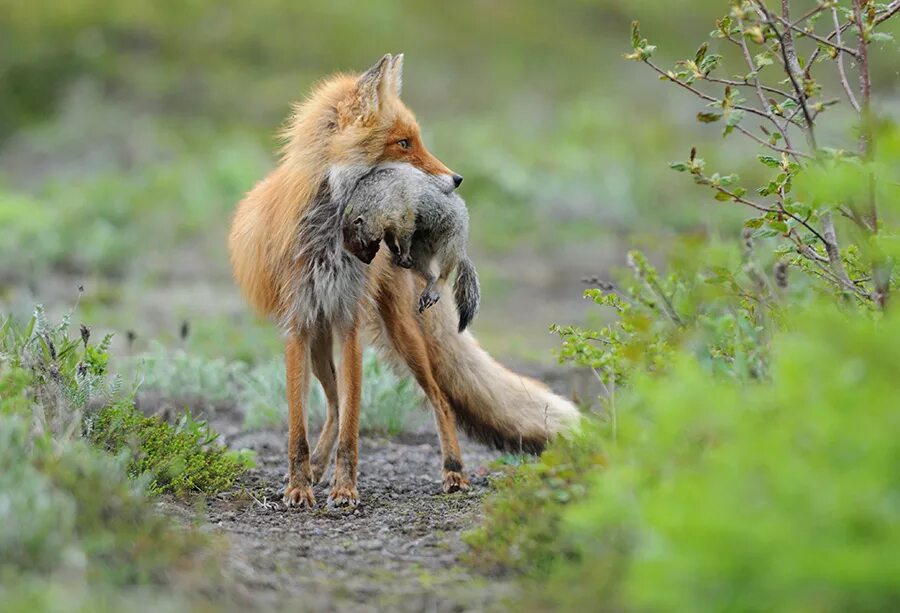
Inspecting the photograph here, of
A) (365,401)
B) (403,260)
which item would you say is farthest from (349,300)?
(365,401)

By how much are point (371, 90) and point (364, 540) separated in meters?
2.10

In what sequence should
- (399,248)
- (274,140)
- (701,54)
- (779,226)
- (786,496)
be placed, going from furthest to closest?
1. (274,140)
2. (399,248)
3. (701,54)
4. (779,226)
5. (786,496)

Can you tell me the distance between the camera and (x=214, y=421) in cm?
759

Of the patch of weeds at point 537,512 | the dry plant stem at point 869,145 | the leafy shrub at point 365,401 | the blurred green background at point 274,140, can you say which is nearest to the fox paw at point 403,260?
the patch of weeds at point 537,512

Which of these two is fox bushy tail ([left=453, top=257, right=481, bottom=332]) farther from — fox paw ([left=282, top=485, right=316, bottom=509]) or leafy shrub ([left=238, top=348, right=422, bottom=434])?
leafy shrub ([left=238, top=348, right=422, bottom=434])

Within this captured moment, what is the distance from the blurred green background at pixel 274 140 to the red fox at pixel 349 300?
216cm

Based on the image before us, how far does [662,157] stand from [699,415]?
51.8 feet

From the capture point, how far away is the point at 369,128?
5547 millimetres

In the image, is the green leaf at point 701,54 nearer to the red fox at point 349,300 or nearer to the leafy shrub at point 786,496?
the red fox at point 349,300

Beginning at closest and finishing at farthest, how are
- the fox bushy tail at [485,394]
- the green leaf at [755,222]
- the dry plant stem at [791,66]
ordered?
the dry plant stem at [791,66] → the green leaf at [755,222] → the fox bushy tail at [485,394]

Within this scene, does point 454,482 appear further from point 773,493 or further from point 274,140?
point 274,140

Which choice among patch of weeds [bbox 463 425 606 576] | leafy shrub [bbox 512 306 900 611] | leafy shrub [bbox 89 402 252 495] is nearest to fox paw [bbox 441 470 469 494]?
leafy shrub [bbox 89 402 252 495]

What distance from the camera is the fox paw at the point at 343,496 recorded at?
18.3 feet

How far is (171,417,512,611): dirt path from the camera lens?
3.59m
